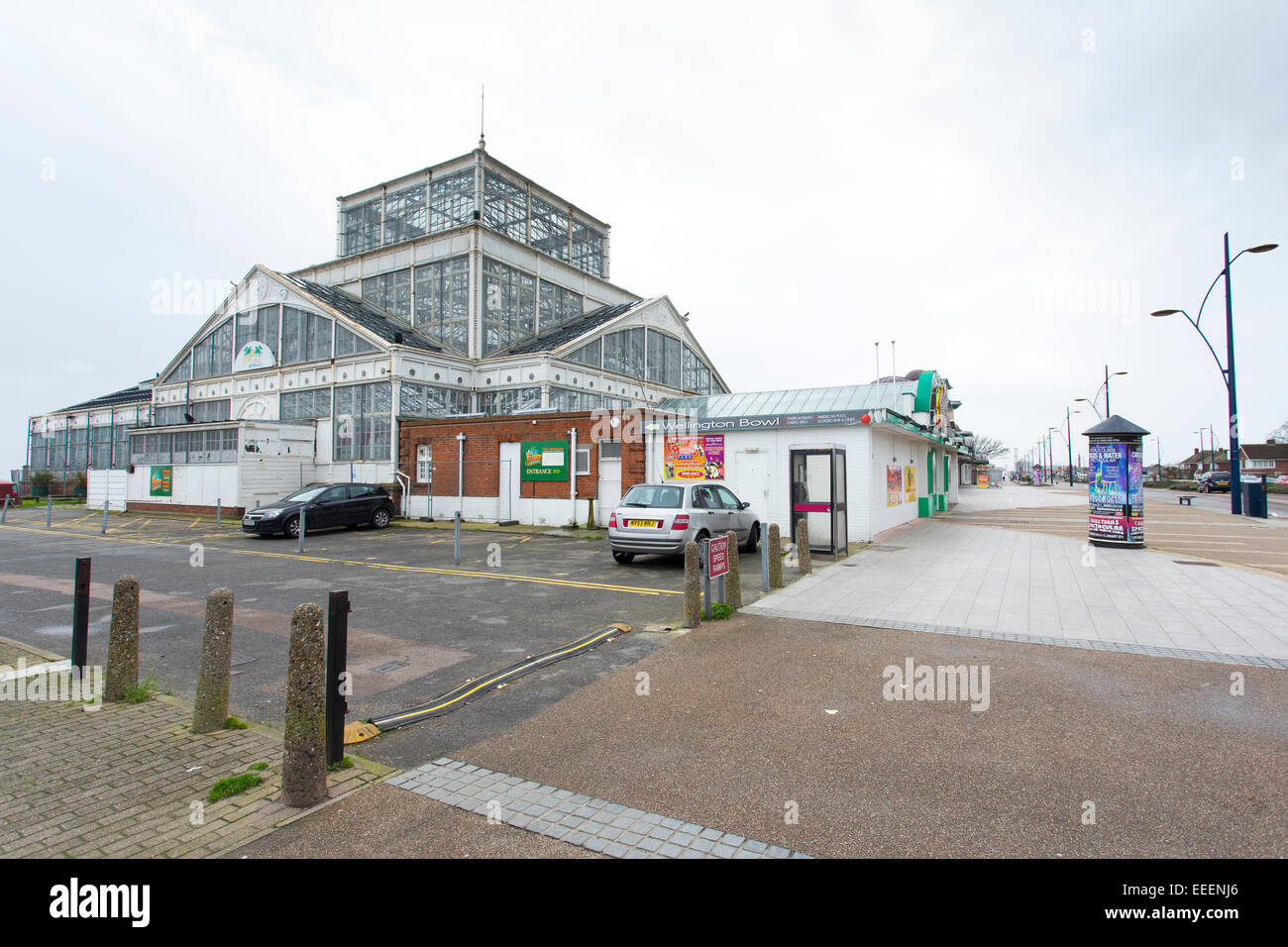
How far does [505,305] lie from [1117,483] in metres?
25.5

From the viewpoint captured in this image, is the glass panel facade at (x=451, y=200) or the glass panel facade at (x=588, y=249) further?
the glass panel facade at (x=588, y=249)

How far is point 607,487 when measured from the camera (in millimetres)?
20047

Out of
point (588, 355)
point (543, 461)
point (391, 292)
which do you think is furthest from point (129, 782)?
point (391, 292)

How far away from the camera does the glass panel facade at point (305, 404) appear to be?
28.1 meters

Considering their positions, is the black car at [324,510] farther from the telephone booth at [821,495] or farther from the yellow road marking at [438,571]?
the telephone booth at [821,495]

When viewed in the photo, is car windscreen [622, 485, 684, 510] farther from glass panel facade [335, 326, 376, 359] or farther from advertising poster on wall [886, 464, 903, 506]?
glass panel facade [335, 326, 376, 359]

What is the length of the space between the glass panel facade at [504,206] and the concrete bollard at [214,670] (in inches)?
1186

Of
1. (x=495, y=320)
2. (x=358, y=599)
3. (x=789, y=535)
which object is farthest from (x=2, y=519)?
(x=789, y=535)

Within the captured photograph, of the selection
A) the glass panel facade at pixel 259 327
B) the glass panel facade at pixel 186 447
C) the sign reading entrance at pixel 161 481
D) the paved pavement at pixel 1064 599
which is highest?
the glass panel facade at pixel 259 327

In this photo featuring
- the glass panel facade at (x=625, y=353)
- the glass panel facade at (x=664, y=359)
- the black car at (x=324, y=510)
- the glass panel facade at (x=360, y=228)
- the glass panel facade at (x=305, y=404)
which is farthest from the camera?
the glass panel facade at (x=360, y=228)

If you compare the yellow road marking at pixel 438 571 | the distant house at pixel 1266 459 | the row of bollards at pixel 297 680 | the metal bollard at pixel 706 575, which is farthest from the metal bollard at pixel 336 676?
the distant house at pixel 1266 459

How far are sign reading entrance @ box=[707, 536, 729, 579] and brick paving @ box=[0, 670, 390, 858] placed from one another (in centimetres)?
466

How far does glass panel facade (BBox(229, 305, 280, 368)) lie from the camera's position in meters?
30.8

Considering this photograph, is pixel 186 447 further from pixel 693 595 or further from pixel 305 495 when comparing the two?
pixel 693 595
